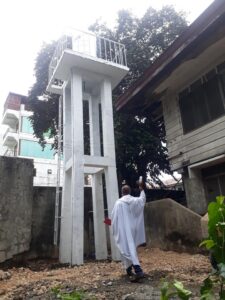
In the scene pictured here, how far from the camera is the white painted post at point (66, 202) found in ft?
24.8

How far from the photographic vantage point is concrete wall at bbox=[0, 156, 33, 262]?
23.9 feet

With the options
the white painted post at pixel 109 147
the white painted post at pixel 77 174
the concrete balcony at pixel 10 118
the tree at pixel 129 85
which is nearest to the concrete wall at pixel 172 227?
the white painted post at pixel 109 147

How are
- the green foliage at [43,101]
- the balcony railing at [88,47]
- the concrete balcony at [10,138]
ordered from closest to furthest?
1. the balcony railing at [88,47]
2. the green foliage at [43,101]
3. the concrete balcony at [10,138]

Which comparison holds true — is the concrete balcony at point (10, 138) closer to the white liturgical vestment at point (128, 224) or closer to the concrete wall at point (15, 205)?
the concrete wall at point (15, 205)

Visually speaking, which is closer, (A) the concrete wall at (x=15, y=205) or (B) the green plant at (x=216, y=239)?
(B) the green plant at (x=216, y=239)

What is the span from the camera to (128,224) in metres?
5.49

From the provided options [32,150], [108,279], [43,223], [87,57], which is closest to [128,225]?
[108,279]

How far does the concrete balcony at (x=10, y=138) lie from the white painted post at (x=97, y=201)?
24496 millimetres

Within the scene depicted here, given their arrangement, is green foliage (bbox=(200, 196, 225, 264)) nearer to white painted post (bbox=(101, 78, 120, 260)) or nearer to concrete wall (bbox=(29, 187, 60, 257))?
white painted post (bbox=(101, 78, 120, 260))

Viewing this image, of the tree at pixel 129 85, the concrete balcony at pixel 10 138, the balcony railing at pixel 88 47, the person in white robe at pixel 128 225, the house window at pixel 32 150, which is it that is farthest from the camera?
the concrete balcony at pixel 10 138

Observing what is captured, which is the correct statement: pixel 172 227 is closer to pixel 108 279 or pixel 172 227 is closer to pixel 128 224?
pixel 128 224

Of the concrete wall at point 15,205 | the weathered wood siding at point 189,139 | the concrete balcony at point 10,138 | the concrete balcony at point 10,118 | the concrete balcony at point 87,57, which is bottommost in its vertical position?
the concrete wall at point 15,205

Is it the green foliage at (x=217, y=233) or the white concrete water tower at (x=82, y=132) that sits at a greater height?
the white concrete water tower at (x=82, y=132)

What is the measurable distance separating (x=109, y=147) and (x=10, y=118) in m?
28.0
